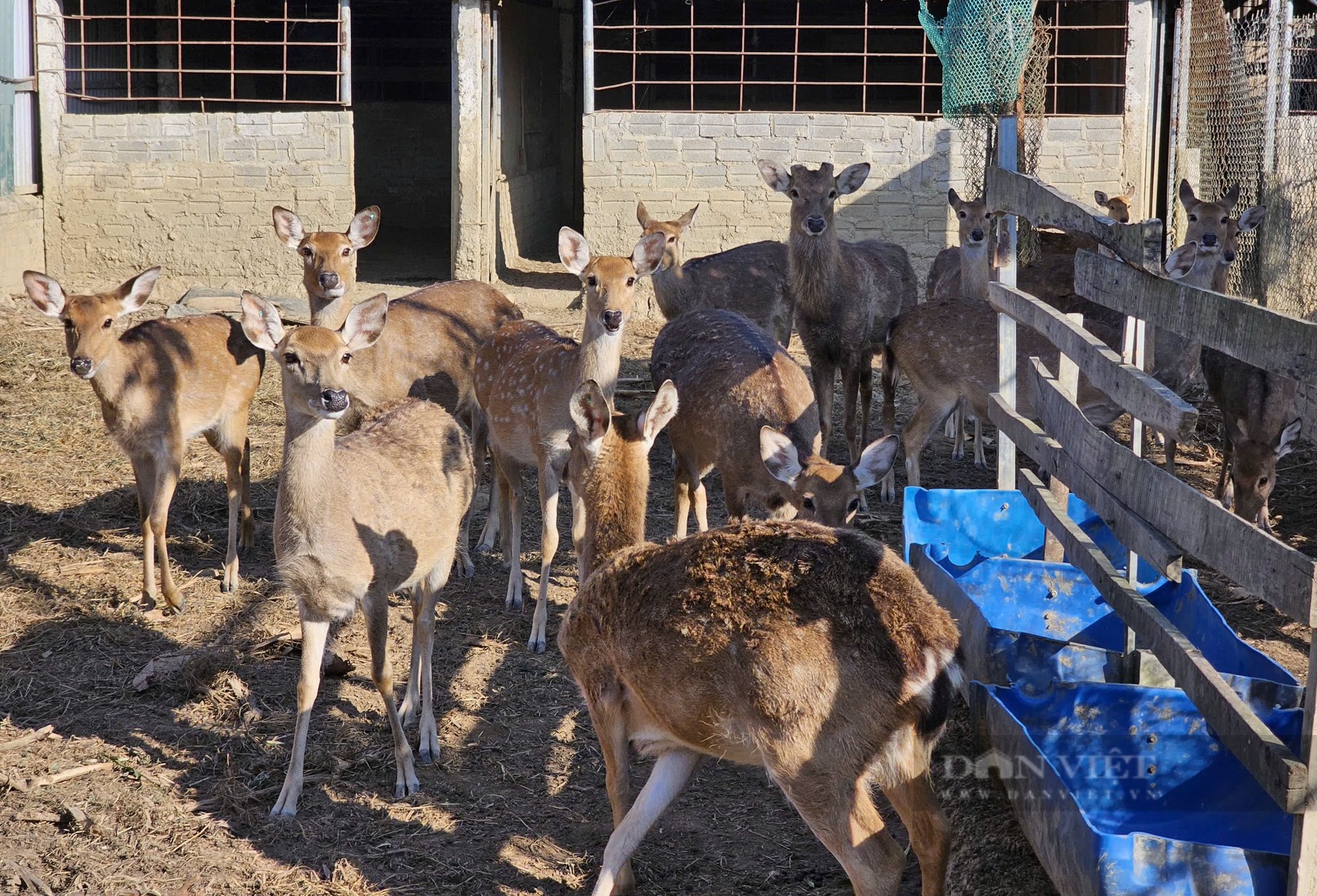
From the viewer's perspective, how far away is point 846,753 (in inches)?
133

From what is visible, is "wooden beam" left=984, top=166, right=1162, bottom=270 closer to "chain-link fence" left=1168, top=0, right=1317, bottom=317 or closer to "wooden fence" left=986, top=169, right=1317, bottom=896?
"wooden fence" left=986, top=169, right=1317, bottom=896

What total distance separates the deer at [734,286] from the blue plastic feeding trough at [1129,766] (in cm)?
644

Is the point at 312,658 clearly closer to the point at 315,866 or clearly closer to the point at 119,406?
the point at 315,866

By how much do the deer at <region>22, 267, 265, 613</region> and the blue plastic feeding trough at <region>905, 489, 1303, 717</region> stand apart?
11.1 ft

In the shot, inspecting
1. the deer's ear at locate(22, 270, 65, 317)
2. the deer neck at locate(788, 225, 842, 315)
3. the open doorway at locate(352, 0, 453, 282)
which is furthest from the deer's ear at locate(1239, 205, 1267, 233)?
the open doorway at locate(352, 0, 453, 282)

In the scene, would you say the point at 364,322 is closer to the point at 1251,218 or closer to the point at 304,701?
the point at 304,701

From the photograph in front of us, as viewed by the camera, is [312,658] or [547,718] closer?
[312,658]

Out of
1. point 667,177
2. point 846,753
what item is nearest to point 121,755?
point 846,753

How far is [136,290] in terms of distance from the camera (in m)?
6.98

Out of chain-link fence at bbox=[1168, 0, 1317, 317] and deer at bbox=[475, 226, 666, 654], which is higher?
chain-link fence at bbox=[1168, 0, 1317, 317]

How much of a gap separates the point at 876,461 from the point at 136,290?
3950 millimetres

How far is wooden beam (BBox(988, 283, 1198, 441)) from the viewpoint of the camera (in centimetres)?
332

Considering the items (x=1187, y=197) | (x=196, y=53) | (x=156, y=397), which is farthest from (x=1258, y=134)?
(x=196, y=53)

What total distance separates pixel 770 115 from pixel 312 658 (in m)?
9.02
